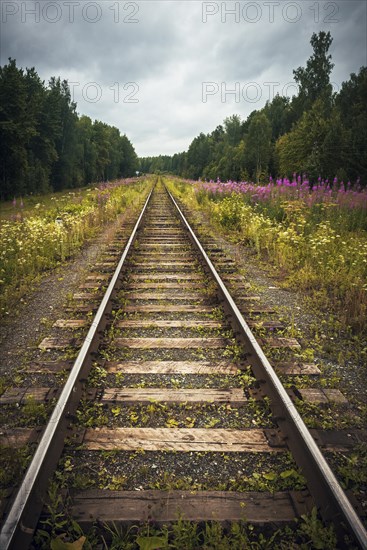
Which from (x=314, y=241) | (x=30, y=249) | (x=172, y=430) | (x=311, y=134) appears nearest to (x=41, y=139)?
(x=311, y=134)

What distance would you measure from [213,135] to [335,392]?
94.0 meters

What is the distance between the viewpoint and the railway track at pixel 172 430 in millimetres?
1729

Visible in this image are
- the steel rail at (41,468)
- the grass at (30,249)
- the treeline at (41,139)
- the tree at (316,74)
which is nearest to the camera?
the steel rail at (41,468)

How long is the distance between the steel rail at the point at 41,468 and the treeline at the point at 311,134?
23.9 metres

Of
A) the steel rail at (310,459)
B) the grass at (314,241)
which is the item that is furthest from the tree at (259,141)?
the steel rail at (310,459)

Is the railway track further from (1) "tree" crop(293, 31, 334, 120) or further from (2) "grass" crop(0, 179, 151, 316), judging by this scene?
(1) "tree" crop(293, 31, 334, 120)

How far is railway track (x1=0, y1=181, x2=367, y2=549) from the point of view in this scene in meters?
1.73

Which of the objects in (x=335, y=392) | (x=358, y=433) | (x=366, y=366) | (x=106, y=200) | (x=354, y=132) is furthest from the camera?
(x=354, y=132)

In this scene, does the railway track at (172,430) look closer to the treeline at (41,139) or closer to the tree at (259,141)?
the treeline at (41,139)

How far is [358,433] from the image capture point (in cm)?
233

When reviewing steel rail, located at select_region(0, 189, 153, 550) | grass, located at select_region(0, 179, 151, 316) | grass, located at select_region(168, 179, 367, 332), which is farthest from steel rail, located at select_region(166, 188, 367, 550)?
grass, located at select_region(0, 179, 151, 316)

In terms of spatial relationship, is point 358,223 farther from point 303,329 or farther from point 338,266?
point 303,329

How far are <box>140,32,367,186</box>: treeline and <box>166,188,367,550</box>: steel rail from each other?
2304 centimetres

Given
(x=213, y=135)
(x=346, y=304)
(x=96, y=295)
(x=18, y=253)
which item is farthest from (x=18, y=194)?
(x=213, y=135)
